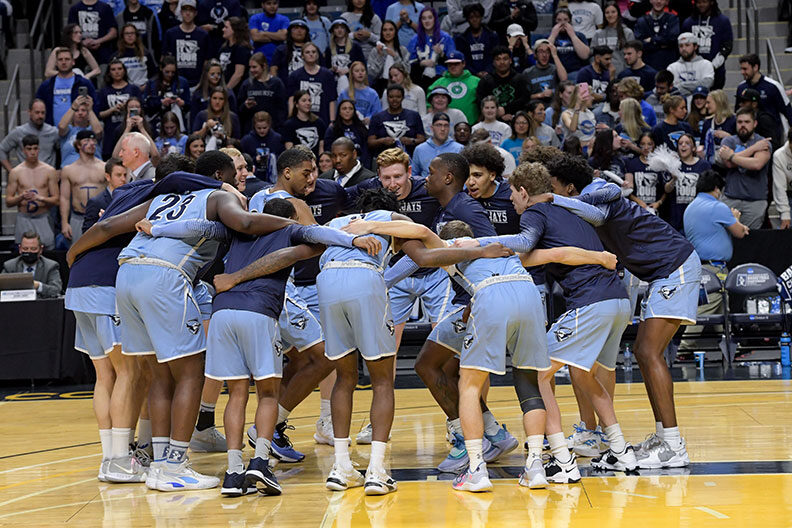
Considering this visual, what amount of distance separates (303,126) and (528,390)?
8.30 metres

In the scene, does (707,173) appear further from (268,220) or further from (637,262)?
(268,220)

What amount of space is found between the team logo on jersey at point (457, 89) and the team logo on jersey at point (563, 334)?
8.49m

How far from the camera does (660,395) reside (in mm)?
6625

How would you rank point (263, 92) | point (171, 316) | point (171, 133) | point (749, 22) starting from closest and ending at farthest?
point (171, 316)
point (171, 133)
point (263, 92)
point (749, 22)

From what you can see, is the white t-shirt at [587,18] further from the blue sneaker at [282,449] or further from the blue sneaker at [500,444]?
the blue sneaker at [282,449]

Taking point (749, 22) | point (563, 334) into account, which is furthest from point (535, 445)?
point (749, 22)

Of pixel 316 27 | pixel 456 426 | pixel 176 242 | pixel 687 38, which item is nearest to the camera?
pixel 176 242

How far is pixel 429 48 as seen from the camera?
1530cm

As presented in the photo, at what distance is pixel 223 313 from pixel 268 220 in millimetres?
637

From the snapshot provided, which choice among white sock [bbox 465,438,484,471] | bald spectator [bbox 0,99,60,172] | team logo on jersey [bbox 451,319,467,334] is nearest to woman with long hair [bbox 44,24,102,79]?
bald spectator [bbox 0,99,60,172]

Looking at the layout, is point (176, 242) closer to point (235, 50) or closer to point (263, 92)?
point (263, 92)

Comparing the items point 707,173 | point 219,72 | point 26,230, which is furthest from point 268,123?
point 707,173

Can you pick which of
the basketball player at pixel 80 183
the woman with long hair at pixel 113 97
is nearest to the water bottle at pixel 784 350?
the basketball player at pixel 80 183

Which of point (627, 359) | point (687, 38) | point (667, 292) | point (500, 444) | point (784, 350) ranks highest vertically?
point (687, 38)
